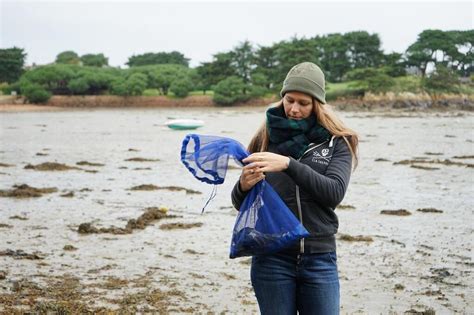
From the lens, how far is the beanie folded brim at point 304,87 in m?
3.22

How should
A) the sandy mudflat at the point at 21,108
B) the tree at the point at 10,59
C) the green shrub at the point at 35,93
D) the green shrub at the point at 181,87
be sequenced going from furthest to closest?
the green shrub at the point at 181,87 → the green shrub at the point at 35,93 → the sandy mudflat at the point at 21,108 → the tree at the point at 10,59

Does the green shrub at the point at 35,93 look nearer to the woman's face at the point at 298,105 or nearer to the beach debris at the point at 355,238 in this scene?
the beach debris at the point at 355,238

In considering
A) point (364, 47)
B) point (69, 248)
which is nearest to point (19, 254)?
point (69, 248)

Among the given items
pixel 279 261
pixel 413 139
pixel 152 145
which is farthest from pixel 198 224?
pixel 413 139

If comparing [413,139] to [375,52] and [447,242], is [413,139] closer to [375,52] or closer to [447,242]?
[447,242]

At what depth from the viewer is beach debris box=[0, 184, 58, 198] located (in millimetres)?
12867

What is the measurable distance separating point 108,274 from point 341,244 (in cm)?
344

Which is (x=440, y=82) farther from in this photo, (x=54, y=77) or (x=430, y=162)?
(x=430, y=162)

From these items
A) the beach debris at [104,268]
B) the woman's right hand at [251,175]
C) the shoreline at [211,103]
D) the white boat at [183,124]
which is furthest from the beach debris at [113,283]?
the shoreline at [211,103]

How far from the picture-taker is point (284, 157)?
3.08 m

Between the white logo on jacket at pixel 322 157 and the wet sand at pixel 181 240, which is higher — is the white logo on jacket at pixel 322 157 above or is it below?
above

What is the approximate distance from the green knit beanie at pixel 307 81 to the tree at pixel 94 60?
9689 cm

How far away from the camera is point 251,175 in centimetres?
316

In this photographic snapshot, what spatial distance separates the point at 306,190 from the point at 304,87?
1.73 ft
